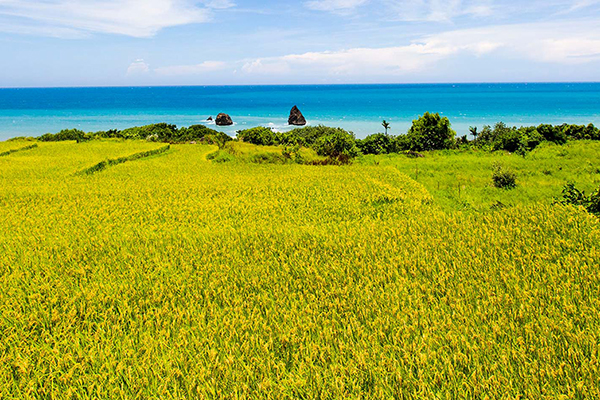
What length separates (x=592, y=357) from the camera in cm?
297

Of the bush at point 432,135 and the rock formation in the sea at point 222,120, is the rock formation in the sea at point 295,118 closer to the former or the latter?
the rock formation in the sea at point 222,120

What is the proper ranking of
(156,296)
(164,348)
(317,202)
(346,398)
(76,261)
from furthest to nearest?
1. (317,202)
2. (76,261)
3. (156,296)
4. (164,348)
5. (346,398)

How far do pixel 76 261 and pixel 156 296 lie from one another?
2.12 m

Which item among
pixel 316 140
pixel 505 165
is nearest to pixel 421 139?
pixel 316 140

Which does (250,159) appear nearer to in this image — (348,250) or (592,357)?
(348,250)

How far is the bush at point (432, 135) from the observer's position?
92.3ft

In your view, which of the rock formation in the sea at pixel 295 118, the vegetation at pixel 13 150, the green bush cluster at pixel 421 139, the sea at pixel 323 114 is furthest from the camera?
the rock formation in the sea at pixel 295 118

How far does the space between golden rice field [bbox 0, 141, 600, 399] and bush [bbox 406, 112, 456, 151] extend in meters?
21.0

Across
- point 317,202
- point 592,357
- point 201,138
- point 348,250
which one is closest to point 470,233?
point 348,250

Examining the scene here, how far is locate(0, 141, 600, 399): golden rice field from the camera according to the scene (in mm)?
3008

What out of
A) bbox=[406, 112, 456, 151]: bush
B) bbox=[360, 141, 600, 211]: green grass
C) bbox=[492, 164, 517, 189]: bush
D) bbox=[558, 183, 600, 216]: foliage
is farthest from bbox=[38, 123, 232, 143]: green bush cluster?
bbox=[558, 183, 600, 216]: foliage

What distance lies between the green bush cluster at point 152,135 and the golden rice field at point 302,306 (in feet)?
71.5

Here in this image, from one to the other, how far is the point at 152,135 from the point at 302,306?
30904 millimetres

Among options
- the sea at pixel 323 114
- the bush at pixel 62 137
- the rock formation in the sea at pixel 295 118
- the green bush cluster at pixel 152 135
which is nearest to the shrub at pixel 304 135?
the green bush cluster at pixel 152 135
